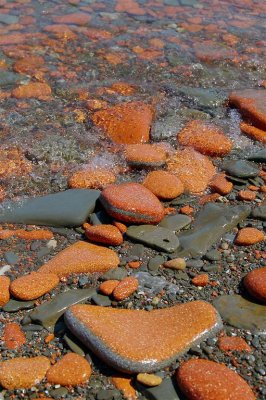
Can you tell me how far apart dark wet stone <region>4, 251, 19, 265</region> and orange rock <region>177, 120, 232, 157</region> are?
5.31ft

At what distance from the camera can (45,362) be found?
95.4 inches

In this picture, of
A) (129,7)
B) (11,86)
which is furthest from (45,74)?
(129,7)

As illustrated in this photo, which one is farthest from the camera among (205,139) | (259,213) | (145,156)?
(205,139)

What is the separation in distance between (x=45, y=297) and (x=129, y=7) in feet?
16.2

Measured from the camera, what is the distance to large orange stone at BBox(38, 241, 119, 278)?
295 centimetres

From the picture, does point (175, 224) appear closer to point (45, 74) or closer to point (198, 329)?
point (198, 329)

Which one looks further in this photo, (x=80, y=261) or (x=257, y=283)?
(x=80, y=261)

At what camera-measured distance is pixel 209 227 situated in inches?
129

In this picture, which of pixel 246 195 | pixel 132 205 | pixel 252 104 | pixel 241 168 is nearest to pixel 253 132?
pixel 252 104

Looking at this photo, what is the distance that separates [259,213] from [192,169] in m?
0.64

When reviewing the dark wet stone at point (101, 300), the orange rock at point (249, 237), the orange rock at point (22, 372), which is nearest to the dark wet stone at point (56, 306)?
the dark wet stone at point (101, 300)

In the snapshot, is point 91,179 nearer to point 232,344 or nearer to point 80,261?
point 80,261

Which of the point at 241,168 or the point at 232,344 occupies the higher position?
the point at 241,168

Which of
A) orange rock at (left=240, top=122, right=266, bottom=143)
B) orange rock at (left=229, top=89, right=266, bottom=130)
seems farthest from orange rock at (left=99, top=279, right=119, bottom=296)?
orange rock at (left=229, top=89, right=266, bottom=130)
